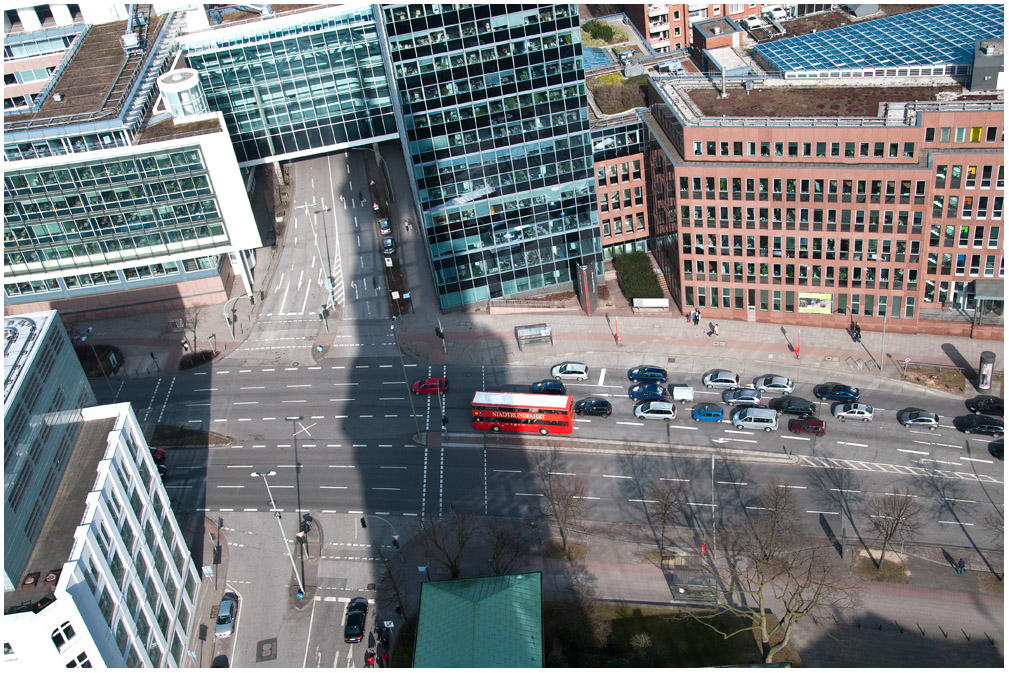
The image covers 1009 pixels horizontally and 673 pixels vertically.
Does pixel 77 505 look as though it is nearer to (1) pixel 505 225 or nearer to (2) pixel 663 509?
(2) pixel 663 509

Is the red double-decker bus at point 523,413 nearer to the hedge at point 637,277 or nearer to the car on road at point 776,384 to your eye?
the car on road at point 776,384

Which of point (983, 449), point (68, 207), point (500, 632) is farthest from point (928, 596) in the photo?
point (68, 207)

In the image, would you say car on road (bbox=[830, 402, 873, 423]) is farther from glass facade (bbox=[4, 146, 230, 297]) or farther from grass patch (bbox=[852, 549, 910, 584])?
glass facade (bbox=[4, 146, 230, 297])

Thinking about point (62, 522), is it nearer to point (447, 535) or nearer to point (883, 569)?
point (447, 535)

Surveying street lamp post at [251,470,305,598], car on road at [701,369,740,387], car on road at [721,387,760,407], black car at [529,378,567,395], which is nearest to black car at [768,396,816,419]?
car on road at [721,387,760,407]

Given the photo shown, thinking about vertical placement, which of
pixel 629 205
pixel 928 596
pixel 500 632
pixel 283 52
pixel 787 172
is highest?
pixel 283 52

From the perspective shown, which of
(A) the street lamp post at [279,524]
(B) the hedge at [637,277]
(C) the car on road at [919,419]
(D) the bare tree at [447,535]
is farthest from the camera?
(B) the hedge at [637,277]

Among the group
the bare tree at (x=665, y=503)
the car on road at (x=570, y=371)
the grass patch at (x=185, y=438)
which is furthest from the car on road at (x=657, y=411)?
the grass patch at (x=185, y=438)
